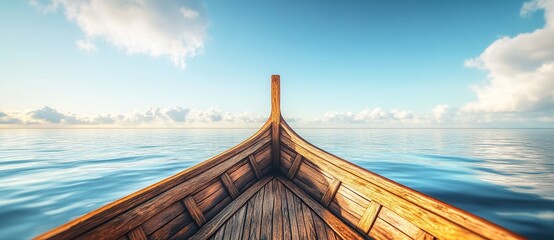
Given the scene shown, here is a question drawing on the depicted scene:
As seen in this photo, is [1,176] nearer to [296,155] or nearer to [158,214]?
[158,214]

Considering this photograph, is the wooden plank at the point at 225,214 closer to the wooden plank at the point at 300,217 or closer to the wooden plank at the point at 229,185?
the wooden plank at the point at 229,185

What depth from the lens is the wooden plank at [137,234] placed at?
77.0 inches

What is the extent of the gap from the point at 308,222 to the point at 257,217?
691mm

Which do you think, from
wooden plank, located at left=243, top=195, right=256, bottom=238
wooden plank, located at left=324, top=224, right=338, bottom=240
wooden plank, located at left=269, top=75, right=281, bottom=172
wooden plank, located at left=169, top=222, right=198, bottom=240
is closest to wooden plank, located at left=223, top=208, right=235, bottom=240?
wooden plank, located at left=243, top=195, right=256, bottom=238

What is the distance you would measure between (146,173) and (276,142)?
10.3 m

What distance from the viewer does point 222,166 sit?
131 inches

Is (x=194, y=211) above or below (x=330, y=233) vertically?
above

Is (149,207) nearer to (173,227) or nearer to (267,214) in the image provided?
(173,227)

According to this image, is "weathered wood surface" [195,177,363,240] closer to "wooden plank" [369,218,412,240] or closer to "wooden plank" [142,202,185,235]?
"wooden plank" [369,218,412,240]

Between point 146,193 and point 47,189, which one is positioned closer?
point 146,193

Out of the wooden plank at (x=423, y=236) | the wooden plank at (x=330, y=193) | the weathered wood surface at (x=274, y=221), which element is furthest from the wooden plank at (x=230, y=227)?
the wooden plank at (x=423, y=236)

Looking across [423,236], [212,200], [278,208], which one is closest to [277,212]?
[278,208]

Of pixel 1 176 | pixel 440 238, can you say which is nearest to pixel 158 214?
pixel 440 238

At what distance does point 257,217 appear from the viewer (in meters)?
2.85
